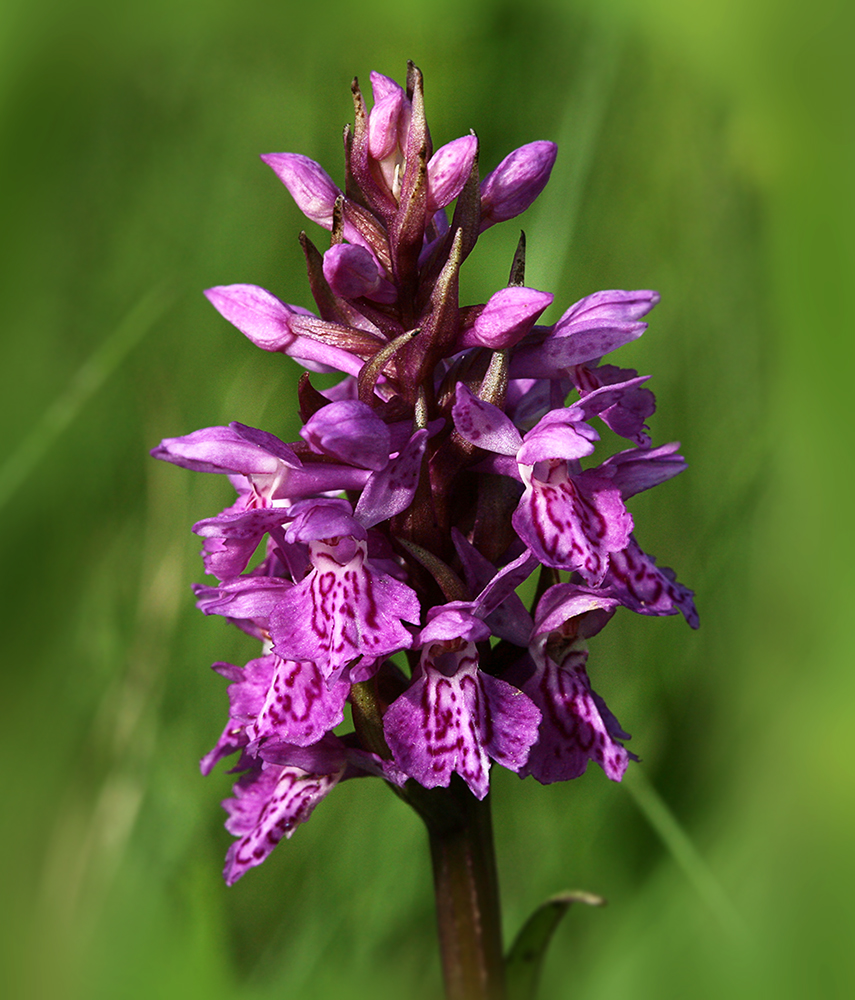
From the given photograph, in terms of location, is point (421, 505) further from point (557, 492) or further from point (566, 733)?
point (566, 733)

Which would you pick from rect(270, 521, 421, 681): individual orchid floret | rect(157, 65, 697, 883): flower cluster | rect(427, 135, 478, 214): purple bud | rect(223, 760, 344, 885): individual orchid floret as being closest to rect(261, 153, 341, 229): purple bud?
rect(157, 65, 697, 883): flower cluster

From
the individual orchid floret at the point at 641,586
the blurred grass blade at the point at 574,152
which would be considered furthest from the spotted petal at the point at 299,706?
the blurred grass blade at the point at 574,152

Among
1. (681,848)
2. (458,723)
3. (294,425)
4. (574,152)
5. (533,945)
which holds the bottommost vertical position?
(533,945)

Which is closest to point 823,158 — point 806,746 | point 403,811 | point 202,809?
point 806,746

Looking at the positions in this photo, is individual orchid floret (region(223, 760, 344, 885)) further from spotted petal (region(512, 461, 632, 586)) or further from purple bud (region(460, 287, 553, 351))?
purple bud (region(460, 287, 553, 351))

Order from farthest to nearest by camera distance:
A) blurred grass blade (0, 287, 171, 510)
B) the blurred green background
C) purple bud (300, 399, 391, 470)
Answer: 1. blurred grass blade (0, 287, 171, 510)
2. the blurred green background
3. purple bud (300, 399, 391, 470)

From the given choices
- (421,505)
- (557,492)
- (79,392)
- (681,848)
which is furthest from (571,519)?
(79,392)
